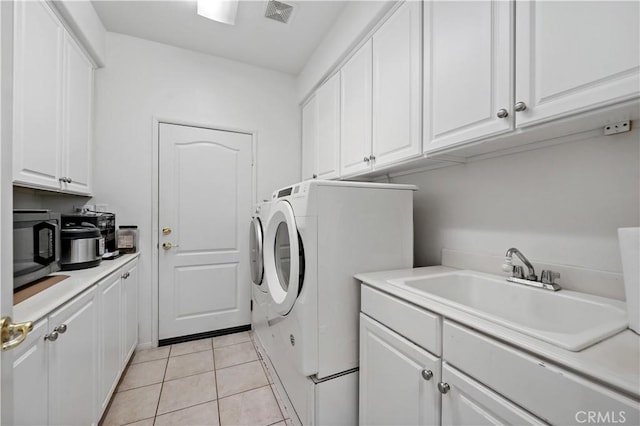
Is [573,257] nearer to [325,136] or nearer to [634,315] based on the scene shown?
[634,315]

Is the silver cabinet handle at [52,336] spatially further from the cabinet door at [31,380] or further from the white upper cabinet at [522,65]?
the white upper cabinet at [522,65]

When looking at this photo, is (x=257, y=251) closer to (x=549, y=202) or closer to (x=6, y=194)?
(x=6, y=194)

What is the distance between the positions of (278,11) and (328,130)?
3.22 feet

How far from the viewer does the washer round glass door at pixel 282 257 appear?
1378mm

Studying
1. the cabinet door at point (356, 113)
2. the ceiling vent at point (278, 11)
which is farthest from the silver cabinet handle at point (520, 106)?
the ceiling vent at point (278, 11)

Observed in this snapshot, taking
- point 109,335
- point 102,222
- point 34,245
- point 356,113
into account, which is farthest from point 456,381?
point 102,222

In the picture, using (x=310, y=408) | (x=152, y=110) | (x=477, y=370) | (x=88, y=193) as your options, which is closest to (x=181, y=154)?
(x=152, y=110)

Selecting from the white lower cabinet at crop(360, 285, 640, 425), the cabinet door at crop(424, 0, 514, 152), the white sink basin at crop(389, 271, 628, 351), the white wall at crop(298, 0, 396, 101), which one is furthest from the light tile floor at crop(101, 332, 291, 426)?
the white wall at crop(298, 0, 396, 101)

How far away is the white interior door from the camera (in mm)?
2504

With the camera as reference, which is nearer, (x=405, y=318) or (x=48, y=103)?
(x=405, y=318)

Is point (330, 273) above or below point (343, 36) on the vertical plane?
below

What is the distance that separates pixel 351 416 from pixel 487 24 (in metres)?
1.97

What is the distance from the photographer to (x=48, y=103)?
1.55m

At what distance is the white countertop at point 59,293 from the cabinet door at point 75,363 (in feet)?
0.12
